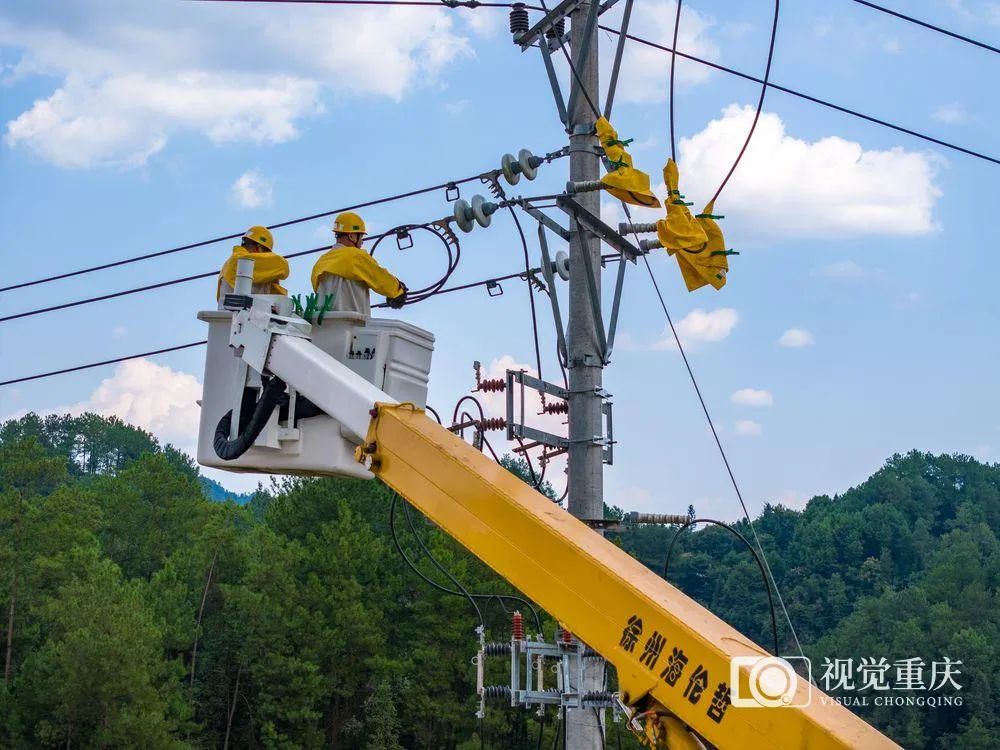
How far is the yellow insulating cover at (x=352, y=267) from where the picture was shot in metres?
8.35

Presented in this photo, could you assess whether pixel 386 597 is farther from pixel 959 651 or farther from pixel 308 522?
pixel 959 651

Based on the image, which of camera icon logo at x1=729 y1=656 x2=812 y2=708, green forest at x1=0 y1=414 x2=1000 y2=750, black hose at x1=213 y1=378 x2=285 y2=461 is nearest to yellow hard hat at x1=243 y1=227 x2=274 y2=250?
black hose at x1=213 y1=378 x2=285 y2=461

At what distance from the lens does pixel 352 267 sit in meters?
8.38

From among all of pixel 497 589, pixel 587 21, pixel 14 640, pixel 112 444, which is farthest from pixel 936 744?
pixel 112 444

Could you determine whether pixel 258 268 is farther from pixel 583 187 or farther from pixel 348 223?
pixel 583 187

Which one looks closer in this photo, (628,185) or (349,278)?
(349,278)

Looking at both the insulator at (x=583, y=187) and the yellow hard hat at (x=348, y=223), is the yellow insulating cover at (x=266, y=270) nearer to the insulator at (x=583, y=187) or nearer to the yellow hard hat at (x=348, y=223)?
the yellow hard hat at (x=348, y=223)

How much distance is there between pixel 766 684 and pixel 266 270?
4692 mm

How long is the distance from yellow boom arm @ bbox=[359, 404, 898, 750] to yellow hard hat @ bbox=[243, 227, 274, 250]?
2.49 m

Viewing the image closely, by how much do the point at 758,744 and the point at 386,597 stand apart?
127 feet

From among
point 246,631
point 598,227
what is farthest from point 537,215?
point 246,631

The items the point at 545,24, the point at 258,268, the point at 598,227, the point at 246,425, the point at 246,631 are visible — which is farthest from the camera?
the point at 246,631

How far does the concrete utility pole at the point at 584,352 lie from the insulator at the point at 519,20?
593 mm

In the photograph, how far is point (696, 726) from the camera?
510 centimetres
